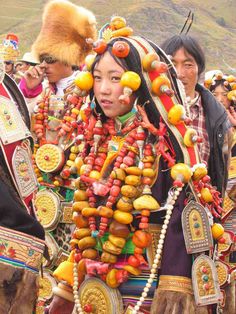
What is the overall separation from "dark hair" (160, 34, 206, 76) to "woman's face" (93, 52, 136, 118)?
177cm

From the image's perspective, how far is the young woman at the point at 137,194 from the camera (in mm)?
3648

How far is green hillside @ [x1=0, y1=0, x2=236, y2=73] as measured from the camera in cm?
8638

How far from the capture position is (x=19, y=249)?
3.52m

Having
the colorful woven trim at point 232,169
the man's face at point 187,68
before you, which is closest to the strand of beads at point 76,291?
the man's face at point 187,68

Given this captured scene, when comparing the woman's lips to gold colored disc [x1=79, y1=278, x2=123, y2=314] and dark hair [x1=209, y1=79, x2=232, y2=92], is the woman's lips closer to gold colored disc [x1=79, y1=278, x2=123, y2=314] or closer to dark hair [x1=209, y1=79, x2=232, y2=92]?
gold colored disc [x1=79, y1=278, x2=123, y2=314]

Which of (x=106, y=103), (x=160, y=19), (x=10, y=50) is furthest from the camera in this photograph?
(x=160, y=19)

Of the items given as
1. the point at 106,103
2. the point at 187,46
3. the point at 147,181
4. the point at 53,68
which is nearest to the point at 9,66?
the point at 53,68

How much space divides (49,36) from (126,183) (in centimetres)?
332

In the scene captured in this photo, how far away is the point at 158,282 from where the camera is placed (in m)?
3.69

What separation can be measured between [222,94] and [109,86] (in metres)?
3.61

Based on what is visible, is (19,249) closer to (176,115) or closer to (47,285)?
(176,115)

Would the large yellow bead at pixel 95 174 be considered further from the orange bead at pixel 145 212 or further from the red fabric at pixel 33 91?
the red fabric at pixel 33 91

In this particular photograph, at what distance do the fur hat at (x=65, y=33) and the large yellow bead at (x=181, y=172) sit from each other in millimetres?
3082

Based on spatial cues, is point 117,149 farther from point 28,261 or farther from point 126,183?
point 28,261
